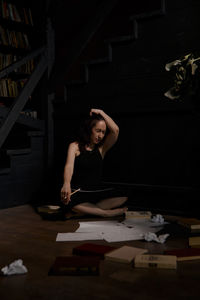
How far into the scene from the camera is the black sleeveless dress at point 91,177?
133 inches

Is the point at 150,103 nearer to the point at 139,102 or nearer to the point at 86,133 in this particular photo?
the point at 139,102

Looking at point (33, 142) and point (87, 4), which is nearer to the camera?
point (33, 142)

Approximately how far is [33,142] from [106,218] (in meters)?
1.30

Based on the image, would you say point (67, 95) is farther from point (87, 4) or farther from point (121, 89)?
point (87, 4)

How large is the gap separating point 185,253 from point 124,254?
33cm

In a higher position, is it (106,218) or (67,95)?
(67,95)

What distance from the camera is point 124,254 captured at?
214 centimetres

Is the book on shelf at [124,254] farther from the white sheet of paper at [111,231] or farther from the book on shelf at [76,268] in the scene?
the white sheet of paper at [111,231]

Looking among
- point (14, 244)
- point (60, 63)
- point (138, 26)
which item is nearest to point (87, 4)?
point (60, 63)

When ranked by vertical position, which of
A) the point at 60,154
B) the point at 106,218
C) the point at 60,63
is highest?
the point at 60,63

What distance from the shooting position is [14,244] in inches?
97.5

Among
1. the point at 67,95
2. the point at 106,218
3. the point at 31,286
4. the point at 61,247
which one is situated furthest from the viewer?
the point at 67,95

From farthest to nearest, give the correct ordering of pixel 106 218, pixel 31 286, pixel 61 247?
pixel 106 218
pixel 61 247
pixel 31 286

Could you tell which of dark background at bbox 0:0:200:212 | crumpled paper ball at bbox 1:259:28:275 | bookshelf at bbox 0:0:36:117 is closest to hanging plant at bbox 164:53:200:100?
dark background at bbox 0:0:200:212
